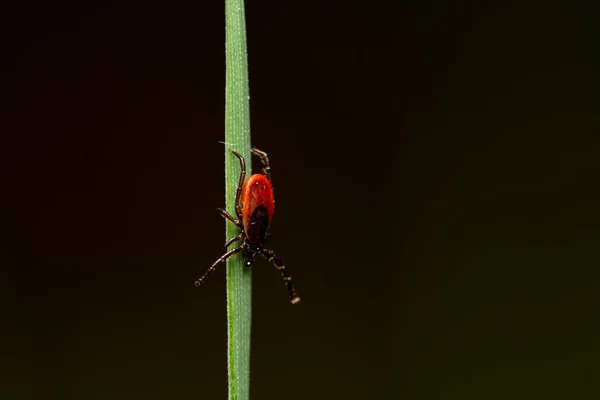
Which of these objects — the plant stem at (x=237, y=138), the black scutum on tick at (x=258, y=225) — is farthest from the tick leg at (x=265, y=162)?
the plant stem at (x=237, y=138)

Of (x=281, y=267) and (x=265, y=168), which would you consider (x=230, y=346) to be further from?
(x=281, y=267)

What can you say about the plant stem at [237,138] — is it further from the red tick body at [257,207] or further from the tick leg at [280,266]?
the tick leg at [280,266]

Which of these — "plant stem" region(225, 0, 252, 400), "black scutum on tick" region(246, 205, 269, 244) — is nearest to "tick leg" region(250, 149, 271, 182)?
"black scutum on tick" region(246, 205, 269, 244)

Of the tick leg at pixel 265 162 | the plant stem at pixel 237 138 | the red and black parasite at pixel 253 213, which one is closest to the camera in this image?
the plant stem at pixel 237 138

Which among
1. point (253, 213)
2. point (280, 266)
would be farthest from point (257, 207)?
point (280, 266)

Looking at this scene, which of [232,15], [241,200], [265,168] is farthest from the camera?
[265,168]

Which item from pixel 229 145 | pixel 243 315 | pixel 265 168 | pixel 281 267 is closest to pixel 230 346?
pixel 243 315
